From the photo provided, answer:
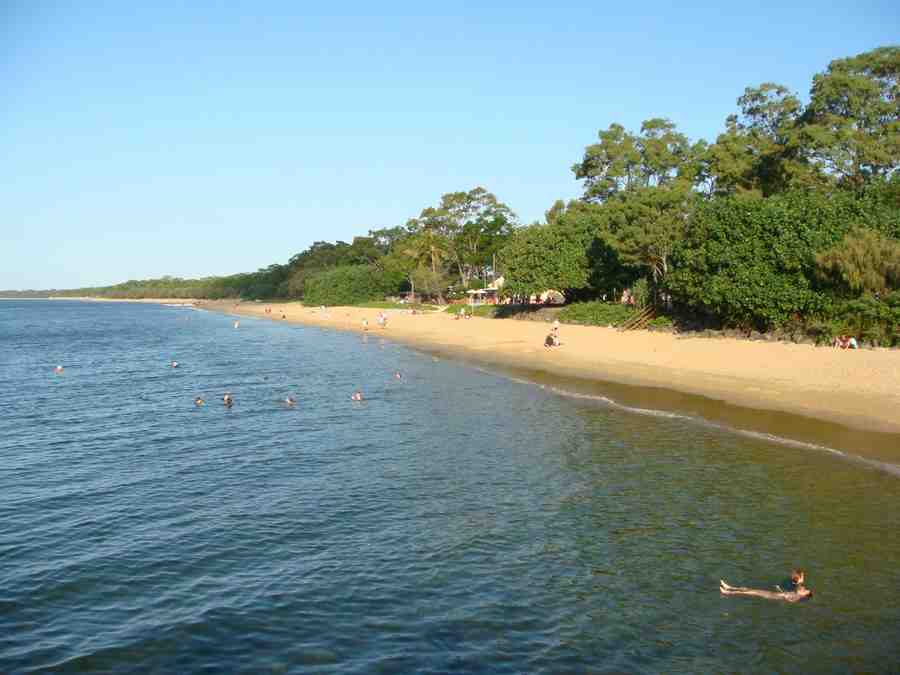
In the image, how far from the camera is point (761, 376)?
32.5 m

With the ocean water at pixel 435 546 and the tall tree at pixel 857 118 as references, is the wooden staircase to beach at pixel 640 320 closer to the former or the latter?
the tall tree at pixel 857 118

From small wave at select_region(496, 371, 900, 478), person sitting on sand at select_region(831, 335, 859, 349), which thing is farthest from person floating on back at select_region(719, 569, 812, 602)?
person sitting on sand at select_region(831, 335, 859, 349)

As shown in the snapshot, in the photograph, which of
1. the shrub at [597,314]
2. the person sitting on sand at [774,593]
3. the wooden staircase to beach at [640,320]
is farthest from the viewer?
the shrub at [597,314]

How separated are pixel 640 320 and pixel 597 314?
617cm

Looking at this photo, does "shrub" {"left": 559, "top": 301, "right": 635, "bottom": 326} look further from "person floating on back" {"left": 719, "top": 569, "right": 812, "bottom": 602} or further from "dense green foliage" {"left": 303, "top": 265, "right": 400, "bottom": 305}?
"dense green foliage" {"left": 303, "top": 265, "right": 400, "bottom": 305}

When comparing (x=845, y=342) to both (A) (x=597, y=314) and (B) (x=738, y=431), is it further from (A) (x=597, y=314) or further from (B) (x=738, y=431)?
(A) (x=597, y=314)

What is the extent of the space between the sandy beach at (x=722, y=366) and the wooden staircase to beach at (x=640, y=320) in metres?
1.49

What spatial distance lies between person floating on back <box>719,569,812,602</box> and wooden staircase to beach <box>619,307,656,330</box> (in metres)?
41.2

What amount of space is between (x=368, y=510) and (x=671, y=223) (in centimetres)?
4024

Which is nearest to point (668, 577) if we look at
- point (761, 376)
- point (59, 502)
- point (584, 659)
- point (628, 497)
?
point (584, 659)

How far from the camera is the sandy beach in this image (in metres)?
26.7

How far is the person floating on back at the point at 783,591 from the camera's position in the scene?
12.5 metres

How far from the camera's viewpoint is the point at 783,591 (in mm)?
12758

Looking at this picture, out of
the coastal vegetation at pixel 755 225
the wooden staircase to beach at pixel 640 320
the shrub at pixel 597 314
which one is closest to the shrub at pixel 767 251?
the coastal vegetation at pixel 755 225
